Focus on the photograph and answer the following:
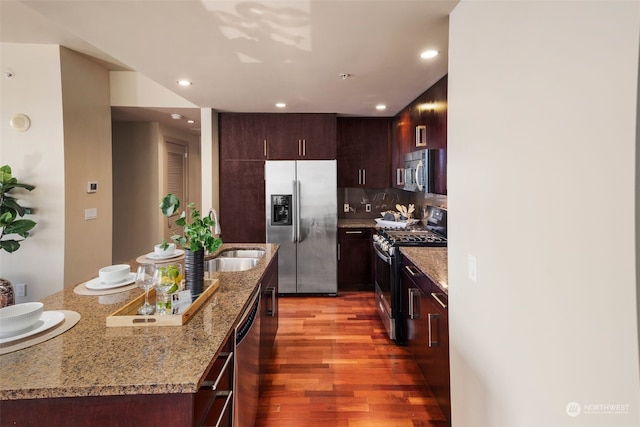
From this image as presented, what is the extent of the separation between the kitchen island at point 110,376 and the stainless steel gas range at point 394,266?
6.37 ft

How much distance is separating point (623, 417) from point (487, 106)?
1.06 meters

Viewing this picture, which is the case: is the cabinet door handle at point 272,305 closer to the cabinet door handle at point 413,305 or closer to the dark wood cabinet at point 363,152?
the cabinet door handle at point 413,305

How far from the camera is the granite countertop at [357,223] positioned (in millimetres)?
4449

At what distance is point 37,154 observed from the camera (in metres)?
3.28

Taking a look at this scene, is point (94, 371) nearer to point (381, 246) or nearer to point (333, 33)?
point (333, 33)

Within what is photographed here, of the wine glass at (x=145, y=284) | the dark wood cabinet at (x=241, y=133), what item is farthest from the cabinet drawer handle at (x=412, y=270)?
the dark wood cabinet at (x=241, y=133)

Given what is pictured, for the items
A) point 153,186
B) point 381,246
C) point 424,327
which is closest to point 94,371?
point 424,327

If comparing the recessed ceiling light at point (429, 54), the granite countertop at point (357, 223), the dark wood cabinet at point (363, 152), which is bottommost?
the granite countertop at point (357, 223)

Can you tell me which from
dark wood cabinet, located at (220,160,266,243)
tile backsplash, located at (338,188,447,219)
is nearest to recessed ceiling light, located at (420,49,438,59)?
dark wood cabinet, located at (220,160,266,243)

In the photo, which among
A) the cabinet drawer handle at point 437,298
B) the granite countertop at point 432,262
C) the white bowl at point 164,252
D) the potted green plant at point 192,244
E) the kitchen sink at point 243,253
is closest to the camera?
the potted green plant at point 192,244

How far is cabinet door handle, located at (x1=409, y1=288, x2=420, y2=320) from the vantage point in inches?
94.8

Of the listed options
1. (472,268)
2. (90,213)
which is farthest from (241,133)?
(472,268)

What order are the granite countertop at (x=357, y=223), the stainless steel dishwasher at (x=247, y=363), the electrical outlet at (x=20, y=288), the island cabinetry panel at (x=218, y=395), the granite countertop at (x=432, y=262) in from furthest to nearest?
1. the granite countertop at (x=357, y=223)
2. the electrical outlet at (x=20, y=288)
3. the granite countertop at (x=432, y=262)
4. the stainless steel dishwasher at (x=247, y=363)
5. the island cabinetry panel at (x=218, y=395)

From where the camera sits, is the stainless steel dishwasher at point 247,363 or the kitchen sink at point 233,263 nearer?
the stainless steel dishwasher at point 247,363
